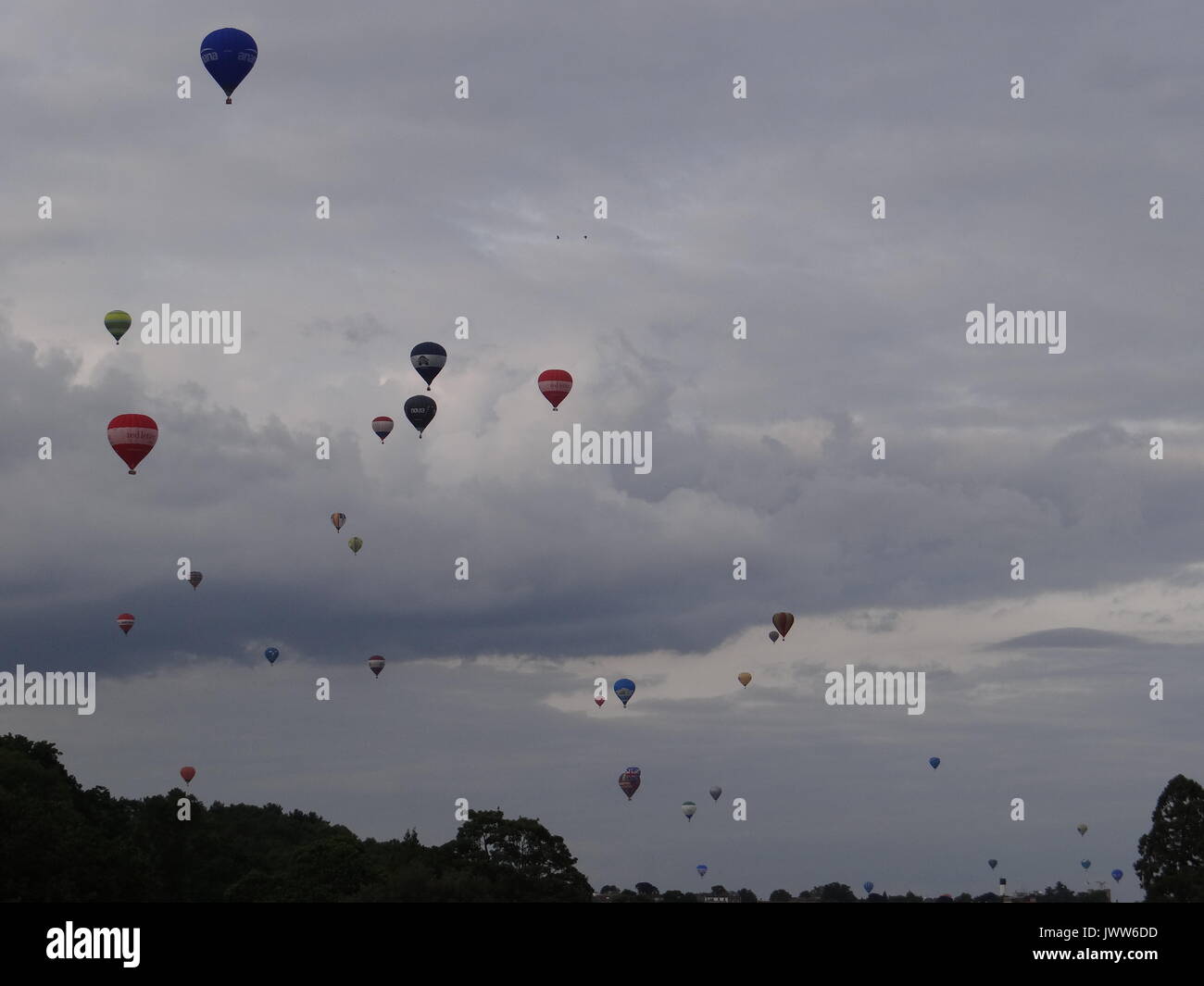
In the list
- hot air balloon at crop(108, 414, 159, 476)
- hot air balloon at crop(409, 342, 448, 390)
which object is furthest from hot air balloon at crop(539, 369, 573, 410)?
hot air balloon at crop(108, 414, 159, 476)

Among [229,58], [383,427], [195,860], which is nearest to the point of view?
[229,58]

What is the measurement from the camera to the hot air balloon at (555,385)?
325 ft

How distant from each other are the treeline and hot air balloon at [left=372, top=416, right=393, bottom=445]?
1104 inches

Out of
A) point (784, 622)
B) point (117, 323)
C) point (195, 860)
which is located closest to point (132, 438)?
point (117, 323)

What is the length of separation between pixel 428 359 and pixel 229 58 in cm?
2432

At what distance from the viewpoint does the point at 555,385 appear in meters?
98.9

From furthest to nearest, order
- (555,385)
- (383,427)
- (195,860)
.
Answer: (195,860)
(383,427)
(555,385)

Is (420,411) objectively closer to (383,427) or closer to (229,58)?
(383,427)

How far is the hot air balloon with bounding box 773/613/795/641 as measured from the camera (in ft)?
360

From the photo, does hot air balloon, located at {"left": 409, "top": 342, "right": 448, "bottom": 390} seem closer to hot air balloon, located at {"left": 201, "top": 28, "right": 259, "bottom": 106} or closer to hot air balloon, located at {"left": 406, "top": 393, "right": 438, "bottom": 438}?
hot air balloon, located at {"left": 406, "top": 393, "right": 438, "bottom": 438}

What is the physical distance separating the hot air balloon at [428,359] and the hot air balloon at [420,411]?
7.57 feet

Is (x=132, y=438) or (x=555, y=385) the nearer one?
(x=132, y=438)
